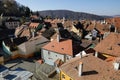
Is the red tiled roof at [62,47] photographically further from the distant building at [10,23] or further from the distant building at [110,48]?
the distant building at [10,23]

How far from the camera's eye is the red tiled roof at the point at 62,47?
111ft

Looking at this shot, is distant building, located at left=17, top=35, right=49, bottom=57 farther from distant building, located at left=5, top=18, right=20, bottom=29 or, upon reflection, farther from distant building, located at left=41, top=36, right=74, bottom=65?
distant building, located at left=5, top=18, right=20, bottom=29

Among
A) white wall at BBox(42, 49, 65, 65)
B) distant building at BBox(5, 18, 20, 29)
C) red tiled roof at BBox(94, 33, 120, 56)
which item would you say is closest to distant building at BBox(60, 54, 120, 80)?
red tiled roof at BBox(94, 33, 120, 56)

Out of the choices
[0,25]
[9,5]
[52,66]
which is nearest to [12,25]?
[0,25]

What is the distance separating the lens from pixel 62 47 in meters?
35.4

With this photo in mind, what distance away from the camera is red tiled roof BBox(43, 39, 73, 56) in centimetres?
3395

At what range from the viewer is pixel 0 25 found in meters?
75.7

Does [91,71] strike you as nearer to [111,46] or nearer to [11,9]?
[111,46]

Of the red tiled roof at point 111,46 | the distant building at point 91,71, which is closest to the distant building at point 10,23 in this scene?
the red tiled roof at point 111,46

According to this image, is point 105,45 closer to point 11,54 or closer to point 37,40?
point 37,40

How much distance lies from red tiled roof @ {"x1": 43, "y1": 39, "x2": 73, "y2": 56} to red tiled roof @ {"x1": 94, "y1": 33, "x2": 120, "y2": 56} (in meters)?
5.84

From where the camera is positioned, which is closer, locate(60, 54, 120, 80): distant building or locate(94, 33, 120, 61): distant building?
locate(60, 54, 120, 80): distant building

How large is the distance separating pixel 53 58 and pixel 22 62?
7.96 m

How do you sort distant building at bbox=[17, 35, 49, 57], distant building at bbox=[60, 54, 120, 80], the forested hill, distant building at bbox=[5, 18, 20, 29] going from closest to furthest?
1. distant building at bbox=[60, 54, 120, 80]
2. distant building at bbox=[17, 35, 49, 57]
3. distant building at bbox=[5, 18, 20, 29]
4. the forested hill
